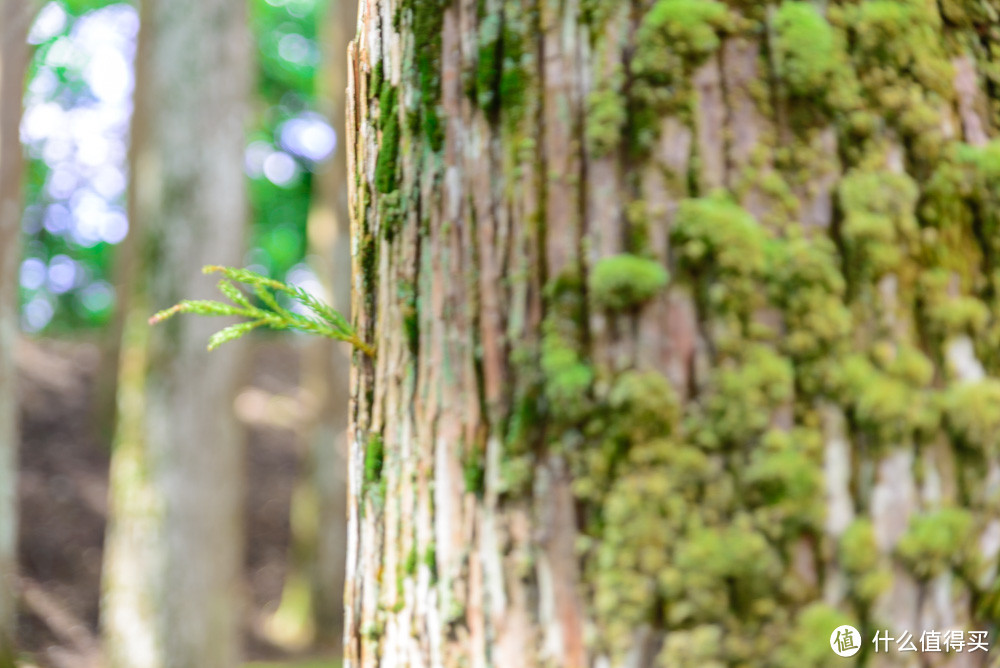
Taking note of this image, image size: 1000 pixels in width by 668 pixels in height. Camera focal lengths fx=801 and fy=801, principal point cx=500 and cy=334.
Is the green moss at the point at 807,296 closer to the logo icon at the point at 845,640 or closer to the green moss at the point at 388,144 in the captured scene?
the logo icon at the point at 845,640

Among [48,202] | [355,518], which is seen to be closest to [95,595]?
[355,518]

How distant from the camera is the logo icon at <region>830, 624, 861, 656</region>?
96 centimetres

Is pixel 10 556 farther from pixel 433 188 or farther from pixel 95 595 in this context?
pixel 433 188

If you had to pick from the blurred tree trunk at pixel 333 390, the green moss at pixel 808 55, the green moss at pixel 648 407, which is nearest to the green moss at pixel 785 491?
the green moss at pixel 648 407

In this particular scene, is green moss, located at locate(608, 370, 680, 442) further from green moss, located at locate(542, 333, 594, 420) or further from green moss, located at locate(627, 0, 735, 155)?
green moss, located at locate(627, 0, 735, 155)

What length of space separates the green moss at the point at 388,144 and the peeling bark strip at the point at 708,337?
0.10 m

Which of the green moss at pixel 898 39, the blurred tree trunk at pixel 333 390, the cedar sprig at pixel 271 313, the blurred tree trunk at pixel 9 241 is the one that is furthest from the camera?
the blurred tree trunk at pixel 333 390

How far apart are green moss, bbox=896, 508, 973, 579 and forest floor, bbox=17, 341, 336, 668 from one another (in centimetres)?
823

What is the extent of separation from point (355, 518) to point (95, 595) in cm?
878

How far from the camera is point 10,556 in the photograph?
5.41m

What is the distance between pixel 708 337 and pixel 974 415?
353 millimetres

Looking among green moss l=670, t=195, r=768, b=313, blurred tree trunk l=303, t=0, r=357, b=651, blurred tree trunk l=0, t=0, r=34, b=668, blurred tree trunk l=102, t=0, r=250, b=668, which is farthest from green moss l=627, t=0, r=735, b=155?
blurred tree trunk l=303, t=0, r=357, b=651

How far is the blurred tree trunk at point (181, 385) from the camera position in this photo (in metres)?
4.96

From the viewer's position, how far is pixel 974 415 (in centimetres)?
101
